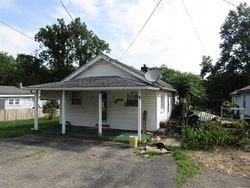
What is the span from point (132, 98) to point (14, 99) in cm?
1863

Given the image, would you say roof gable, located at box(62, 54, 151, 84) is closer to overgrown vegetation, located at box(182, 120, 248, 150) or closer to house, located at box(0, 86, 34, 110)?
overgrown vegetation, located at box(182, 120, 248, 150)

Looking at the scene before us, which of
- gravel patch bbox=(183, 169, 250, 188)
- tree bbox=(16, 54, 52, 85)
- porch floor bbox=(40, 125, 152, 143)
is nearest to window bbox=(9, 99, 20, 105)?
tree bbox=(16, 54, 52, 85)

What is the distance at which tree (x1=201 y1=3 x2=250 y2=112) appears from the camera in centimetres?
3866

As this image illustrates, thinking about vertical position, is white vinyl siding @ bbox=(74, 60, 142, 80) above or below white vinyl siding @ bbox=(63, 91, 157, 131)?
above

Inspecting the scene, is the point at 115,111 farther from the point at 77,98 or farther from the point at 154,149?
the point at 154,149

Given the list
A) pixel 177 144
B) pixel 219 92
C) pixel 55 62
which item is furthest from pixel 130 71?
pixel 55 62

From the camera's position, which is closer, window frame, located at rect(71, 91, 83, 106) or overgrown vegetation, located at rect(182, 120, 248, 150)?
overgrown vegetation, located at rect(182, 120, 248, 150)

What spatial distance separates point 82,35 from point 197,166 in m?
39.5

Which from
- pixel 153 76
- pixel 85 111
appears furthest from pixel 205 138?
pixel 85 111

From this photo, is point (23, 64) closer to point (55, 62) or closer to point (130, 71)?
point (55, 62)

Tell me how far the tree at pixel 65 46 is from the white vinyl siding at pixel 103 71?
88.8 ft

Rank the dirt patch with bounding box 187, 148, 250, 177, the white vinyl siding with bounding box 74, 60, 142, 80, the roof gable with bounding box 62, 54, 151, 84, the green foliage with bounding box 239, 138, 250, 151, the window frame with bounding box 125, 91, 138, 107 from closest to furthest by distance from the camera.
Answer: the dirt patch with bounding box 187, 148, 250, 177 < the green foliage with bounding box 239, 138, 250, 151 < the window frame with bounding box 125, 91, 138, 107 < the roof gable with bounding box 62, 54, 151, 84 < the white vinyl siding with bounding box 74, 60, 142, 80

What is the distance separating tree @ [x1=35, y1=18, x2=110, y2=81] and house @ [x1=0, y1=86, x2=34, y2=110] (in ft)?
43.1

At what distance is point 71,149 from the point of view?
10398mm
